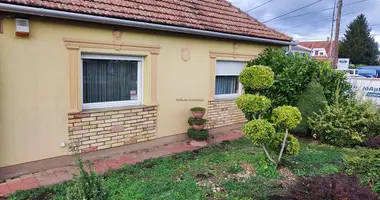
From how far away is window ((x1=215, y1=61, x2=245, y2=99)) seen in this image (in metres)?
8.52

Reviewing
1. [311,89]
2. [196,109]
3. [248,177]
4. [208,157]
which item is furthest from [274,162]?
[311,89]

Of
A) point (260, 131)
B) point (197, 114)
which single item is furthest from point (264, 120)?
point (197, 114)

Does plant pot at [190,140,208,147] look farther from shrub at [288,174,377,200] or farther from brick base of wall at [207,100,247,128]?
Answer: shrub at [288,174,377,200]

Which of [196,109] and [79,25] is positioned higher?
[79,25]

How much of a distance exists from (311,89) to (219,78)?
2834 mm

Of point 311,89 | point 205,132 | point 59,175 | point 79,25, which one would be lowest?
point 59,175

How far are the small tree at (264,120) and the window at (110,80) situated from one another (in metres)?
2.77

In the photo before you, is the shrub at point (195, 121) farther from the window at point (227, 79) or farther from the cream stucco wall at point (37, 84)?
the cream stucco wall at point (37, 84)

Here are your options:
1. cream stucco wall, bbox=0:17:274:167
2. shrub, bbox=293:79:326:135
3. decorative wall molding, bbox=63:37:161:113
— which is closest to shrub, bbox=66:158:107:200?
cream stucco wall, bbox=0:17:274:167

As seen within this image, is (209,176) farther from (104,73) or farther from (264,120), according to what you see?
(104,73)

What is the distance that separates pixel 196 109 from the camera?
7.01 meters

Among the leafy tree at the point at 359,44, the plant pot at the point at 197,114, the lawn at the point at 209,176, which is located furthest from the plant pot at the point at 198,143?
the leafy tree at the point at 359,44

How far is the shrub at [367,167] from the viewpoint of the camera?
445 centimetres

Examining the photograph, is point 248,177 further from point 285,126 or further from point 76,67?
point 76,67
